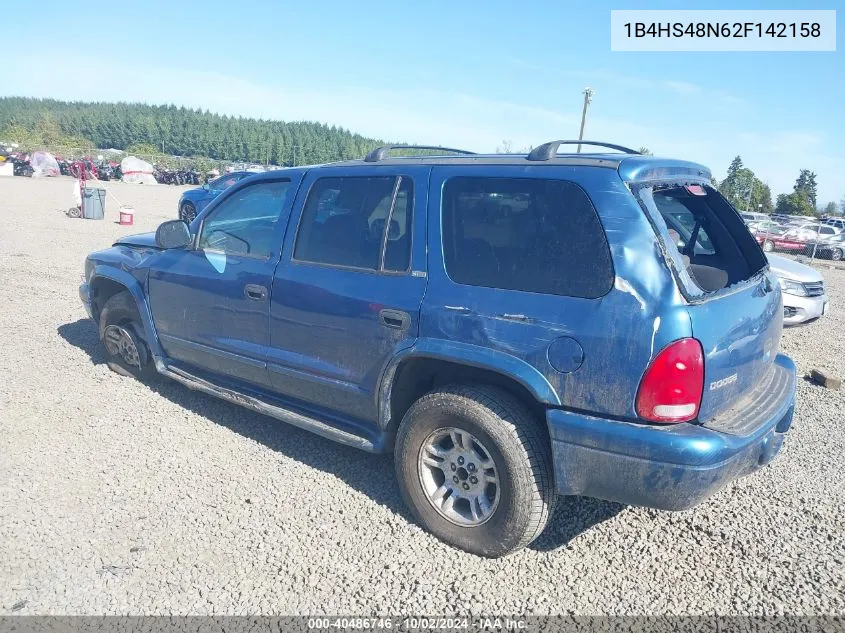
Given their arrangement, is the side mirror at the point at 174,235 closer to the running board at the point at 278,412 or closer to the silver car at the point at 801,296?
the running board at the point at 278,412

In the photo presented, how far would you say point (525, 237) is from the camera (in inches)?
115

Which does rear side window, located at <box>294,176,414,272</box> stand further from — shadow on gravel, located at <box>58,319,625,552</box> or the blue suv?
shadow on gravel, located at <box>58,319,625,552</box>

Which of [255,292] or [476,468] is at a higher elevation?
[255,292]

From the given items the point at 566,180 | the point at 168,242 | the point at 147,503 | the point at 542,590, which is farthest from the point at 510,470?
the point at 168,242

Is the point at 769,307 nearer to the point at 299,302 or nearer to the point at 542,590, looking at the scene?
the point at 542,590

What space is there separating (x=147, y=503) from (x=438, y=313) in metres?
1.92

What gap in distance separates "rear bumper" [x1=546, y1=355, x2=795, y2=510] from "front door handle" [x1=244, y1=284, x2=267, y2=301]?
6.42 ft

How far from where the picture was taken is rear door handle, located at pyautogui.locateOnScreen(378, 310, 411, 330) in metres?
3.15

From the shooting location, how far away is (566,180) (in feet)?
9.29

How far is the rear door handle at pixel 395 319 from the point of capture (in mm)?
3150

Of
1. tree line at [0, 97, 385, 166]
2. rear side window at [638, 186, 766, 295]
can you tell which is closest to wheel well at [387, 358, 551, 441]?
rear side window at [638, 186, 766, 295]

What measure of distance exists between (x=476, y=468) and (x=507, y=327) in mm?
730

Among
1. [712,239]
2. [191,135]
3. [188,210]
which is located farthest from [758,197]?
[191,135]

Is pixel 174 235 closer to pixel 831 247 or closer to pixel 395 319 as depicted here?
pixel 395 319
